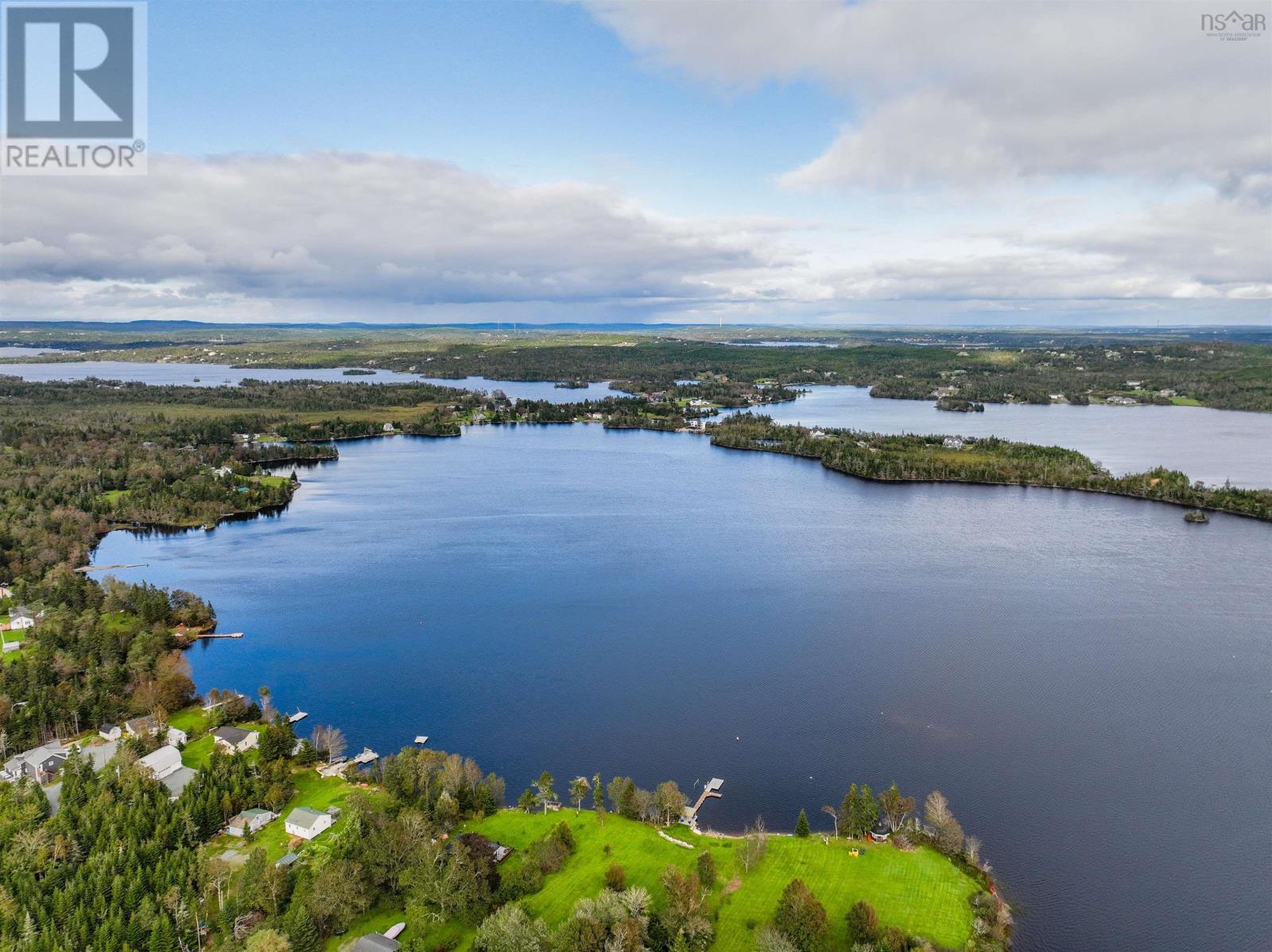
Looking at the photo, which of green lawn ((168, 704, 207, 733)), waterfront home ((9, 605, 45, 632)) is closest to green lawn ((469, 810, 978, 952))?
green lawn ((168, 704, 207, 733))

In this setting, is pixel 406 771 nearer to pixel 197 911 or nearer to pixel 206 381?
pixel 197 911

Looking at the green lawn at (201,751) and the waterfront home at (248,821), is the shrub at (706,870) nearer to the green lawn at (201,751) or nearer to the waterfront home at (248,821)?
the waterfront home at (248,821)

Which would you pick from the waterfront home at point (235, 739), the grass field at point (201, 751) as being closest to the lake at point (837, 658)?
the grass field at point (201, 751)

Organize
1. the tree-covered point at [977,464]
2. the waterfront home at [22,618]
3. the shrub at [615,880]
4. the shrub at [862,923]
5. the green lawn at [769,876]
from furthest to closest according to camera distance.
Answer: the tree-covered point at [977,464] < the waterfront home at [22,618] < the shrub at [615,880] < the green lawn at [769,876] < the shrub at [862,923]

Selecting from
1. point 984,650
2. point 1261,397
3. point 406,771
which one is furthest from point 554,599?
point 1261,397

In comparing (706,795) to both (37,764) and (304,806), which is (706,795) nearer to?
(304,806)
